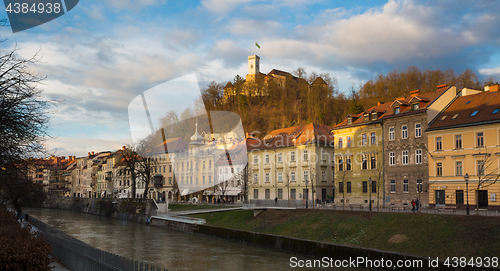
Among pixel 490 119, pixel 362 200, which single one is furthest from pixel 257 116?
pixel 490 119

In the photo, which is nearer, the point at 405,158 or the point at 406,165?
the point at 406,165

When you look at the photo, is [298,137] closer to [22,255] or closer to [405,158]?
[405,158]

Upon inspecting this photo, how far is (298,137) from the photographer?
6200cm

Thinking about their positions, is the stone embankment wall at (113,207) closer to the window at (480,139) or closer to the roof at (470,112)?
the roof at (470,112)

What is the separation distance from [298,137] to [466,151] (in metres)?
26.7

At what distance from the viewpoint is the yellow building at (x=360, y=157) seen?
4878cm

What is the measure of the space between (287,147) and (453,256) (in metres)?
40.9

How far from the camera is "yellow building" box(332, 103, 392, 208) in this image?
48.8 meters

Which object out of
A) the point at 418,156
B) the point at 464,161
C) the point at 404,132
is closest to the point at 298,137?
the point at 404,132

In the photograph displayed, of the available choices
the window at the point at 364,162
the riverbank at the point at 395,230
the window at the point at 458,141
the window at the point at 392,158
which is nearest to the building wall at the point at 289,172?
the window at the point at 364,162

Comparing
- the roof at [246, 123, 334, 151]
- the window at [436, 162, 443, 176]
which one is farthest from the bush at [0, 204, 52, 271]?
the roof at [246, 123, 334, 151]

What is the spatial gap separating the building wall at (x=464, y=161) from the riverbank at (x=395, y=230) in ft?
41.4

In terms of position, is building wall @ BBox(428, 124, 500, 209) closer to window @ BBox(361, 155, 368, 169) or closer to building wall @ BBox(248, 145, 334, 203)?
window @ BBox(361, 155, 368, 169)

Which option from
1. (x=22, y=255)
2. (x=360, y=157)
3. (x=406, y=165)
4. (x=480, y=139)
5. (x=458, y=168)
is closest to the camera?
(x=22, y=255)
